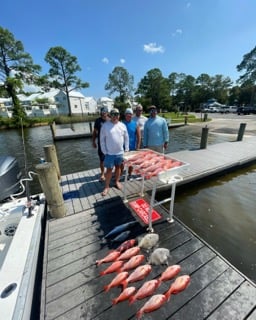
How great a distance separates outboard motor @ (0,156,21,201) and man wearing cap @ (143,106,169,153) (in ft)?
8.93

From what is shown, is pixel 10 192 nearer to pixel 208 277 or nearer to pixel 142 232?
pixel 142 232

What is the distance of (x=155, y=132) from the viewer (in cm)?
366

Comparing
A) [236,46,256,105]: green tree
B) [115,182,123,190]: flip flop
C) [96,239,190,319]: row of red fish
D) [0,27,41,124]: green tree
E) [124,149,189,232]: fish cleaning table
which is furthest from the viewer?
[236,46,256,105]: green tree

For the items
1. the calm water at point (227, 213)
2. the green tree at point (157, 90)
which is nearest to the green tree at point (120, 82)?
the green tree at point (157, 90)

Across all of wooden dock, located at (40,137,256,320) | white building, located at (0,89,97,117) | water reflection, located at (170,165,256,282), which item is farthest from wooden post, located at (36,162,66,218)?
white building, located at (0,89,97,117)

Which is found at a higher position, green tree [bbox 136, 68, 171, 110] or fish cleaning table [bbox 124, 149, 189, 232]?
green tree [bbox 136, 68, 171, 110]

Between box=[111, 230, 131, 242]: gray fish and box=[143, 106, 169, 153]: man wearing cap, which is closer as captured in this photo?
box=[111, 230, 131, 242]: gray fish

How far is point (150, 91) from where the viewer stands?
1444 inches

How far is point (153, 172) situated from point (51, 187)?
1.54m

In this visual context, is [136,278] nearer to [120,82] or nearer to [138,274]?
[138,274]

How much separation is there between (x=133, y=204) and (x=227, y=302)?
1.70m

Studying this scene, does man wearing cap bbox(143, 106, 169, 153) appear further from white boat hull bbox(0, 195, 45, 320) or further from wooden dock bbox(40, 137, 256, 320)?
white boat hull bbox(0, 195, 45, 320)

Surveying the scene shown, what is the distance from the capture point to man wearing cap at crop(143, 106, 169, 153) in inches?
142

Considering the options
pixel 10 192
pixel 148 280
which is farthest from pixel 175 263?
pixel 10 192
